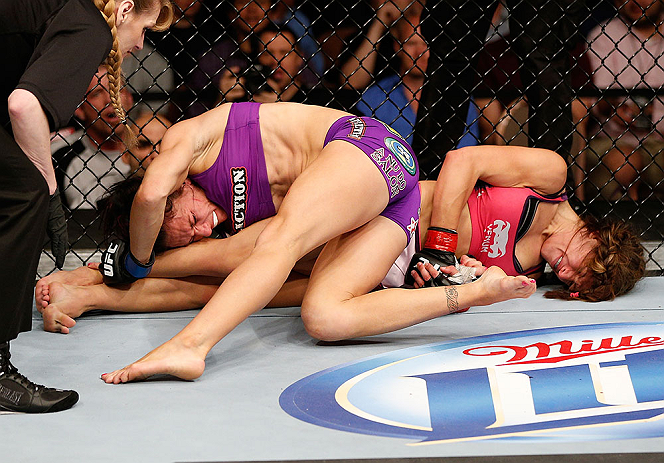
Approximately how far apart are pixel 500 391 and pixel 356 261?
517 mm

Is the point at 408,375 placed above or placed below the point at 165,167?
below

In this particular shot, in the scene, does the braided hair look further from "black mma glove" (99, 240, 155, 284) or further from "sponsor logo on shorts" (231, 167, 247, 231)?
"black mma glove" (99, 240, 155, 284)

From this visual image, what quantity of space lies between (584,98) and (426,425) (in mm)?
2511

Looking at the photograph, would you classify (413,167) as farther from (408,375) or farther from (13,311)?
(13,311)

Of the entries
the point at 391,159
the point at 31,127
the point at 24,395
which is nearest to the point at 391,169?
the point at 391,159

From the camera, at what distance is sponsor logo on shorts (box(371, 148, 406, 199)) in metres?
1.74

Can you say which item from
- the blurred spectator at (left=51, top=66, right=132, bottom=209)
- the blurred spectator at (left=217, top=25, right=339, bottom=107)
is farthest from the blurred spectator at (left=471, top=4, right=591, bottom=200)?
the blurred spectator at (left=51, top=66, right=132, bottom=209)

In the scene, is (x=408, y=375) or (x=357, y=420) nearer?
(x=357, y=420)

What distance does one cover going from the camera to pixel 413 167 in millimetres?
1862

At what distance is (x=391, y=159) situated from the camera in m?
1.78

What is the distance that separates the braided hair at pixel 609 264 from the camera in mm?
2057

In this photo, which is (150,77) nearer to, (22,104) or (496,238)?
(496,238)

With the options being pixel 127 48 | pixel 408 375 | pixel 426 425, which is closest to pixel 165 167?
pixel 127 48

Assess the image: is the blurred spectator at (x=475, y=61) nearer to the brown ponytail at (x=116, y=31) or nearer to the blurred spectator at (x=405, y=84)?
the blurred spectator at (x=405, y=84)
